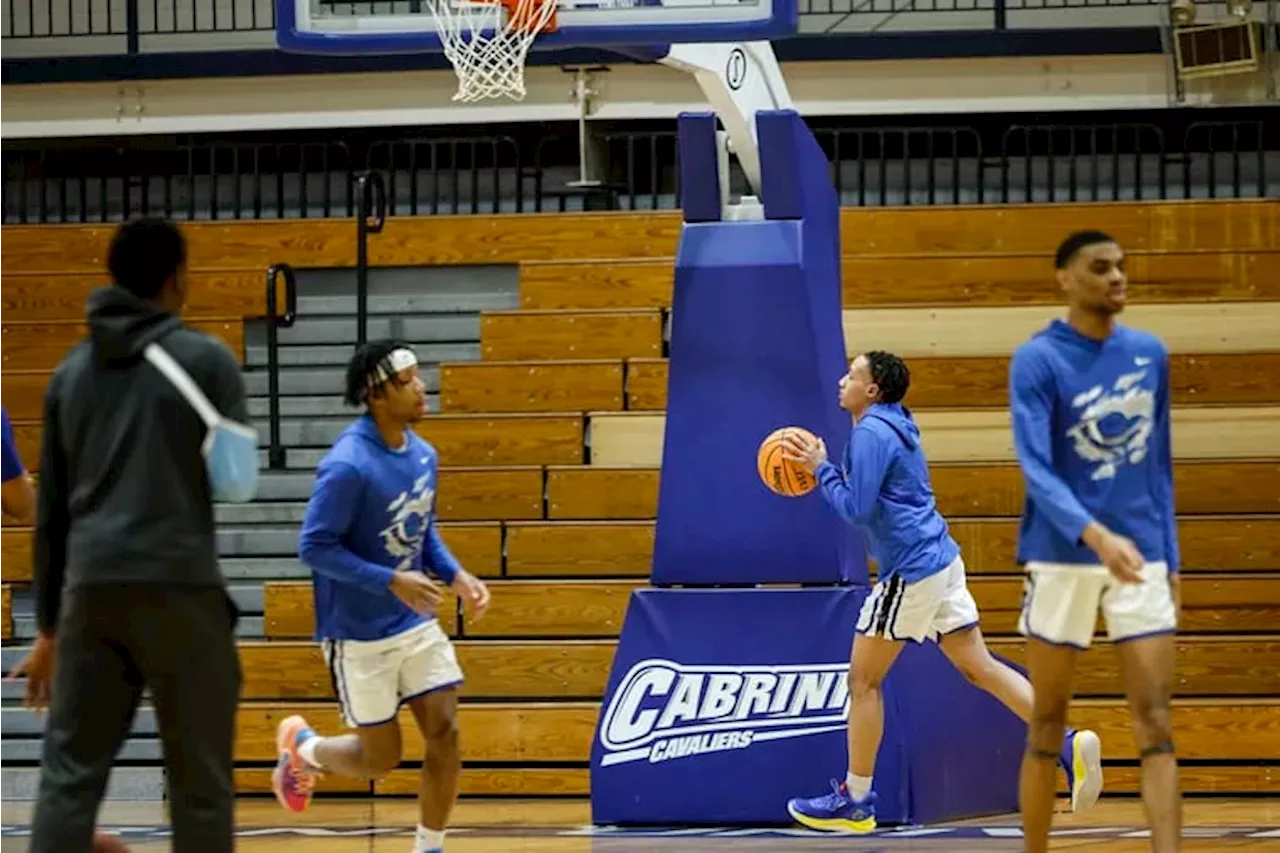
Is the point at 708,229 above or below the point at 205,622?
above

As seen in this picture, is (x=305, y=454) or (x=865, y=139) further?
(x=865, y=139)

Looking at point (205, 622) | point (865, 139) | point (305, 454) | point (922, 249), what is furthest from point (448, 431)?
point (205, 622)

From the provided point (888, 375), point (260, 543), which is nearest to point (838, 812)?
point (888, 375)

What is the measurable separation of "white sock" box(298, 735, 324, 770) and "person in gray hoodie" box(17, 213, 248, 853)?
93.6 inches

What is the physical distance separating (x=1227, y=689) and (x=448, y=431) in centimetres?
409

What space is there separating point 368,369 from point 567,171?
7853 mm

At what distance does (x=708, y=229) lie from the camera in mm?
9039

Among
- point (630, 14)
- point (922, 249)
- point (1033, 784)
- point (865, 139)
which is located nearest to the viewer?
point (1033, 784)

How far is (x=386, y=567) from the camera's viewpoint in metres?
6.73

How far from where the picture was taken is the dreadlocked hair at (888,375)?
8.09m

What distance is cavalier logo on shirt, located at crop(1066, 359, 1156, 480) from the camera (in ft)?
19.4

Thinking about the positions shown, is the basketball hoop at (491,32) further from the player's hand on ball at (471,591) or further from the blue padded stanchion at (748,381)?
the player's hand on ball at (471,591)

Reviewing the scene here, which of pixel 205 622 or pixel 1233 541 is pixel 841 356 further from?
pixel 205 622

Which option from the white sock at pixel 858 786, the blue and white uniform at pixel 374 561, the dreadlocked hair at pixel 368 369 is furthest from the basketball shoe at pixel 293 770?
the white sock at pixel 858 786
